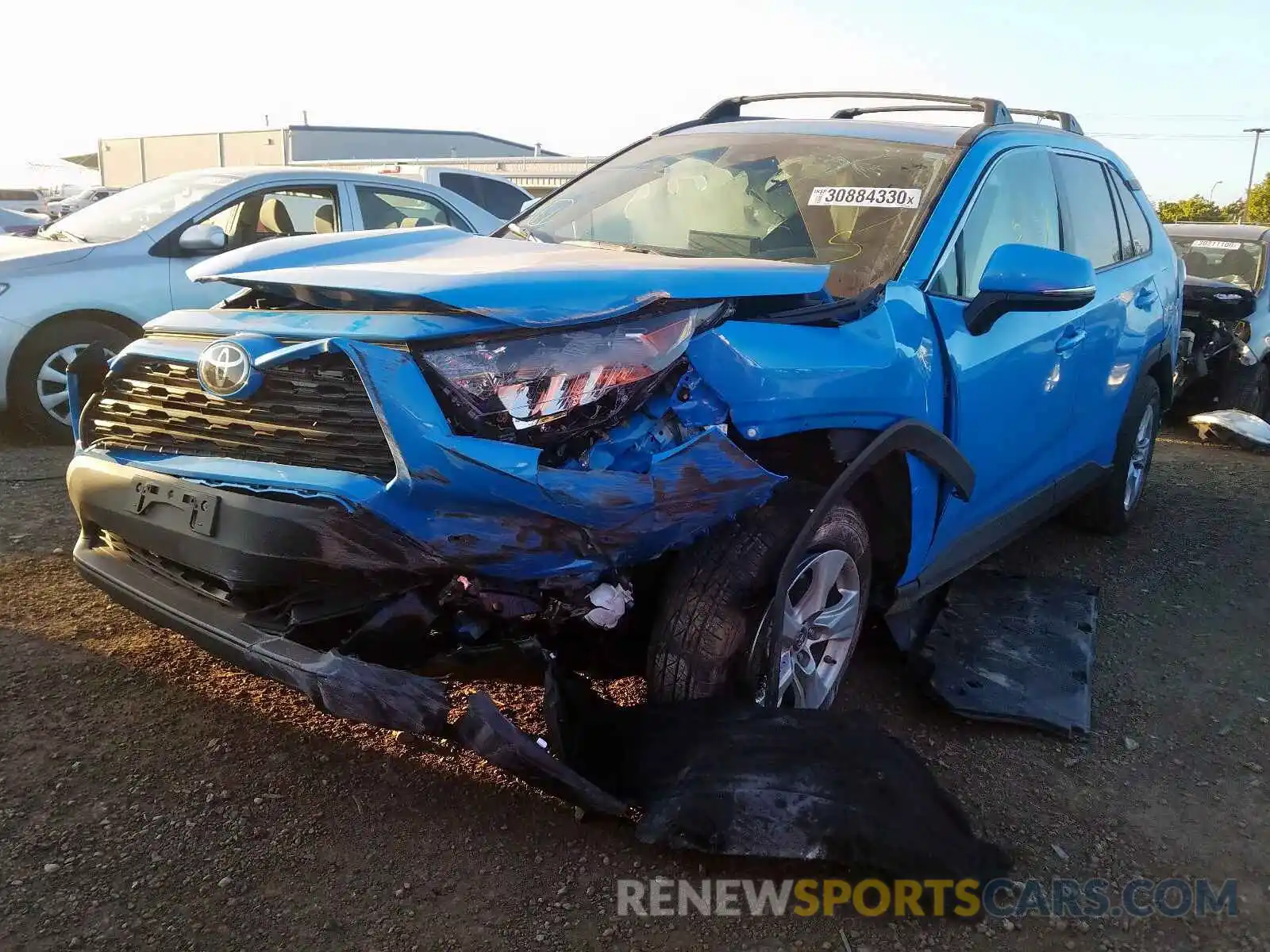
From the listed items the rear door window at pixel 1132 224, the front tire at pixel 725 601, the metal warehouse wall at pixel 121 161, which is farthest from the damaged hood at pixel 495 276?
the metal warehouse wall at pixel 121 161

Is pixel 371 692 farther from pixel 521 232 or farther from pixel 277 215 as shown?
pixel 277 215

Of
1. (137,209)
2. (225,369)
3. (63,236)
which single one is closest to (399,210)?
(137,209)

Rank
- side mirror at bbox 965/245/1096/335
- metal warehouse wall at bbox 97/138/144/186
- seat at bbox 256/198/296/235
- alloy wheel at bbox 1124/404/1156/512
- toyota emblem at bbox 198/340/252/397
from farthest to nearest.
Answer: metal warehouse wall at bbox 97/138/144/186 < seat at bbox 256/198/296/235 < alloy wheel at bbox 1124/404/1156/512 < side mirror at bbox 965/245/1096/335 < toyota emblem at bbox 198/340/252/397

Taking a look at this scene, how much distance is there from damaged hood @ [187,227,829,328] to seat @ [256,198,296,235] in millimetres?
4001

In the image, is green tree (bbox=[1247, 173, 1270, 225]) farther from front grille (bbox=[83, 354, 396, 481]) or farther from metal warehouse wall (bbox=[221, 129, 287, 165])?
front grille (bbox=[83, 354, 396, 481])

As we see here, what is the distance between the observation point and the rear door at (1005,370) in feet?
10.3

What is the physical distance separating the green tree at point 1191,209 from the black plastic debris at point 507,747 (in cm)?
3380

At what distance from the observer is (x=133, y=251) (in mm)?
6250

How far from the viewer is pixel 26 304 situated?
5.82 meters

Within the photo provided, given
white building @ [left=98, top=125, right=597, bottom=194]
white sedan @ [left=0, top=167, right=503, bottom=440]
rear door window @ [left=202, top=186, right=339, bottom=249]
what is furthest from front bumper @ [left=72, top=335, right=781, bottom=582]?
white building @ [left=98, top=125, right=597, bottom=194]

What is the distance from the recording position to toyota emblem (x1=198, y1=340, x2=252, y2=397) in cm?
232

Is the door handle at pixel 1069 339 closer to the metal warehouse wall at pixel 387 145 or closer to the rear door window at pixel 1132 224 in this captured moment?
the rear door window at pixel 1132 224

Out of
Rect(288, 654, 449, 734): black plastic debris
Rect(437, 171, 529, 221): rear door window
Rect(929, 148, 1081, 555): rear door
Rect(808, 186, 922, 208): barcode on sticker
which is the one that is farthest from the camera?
Rect(437, 171, 529, 221): rear door window

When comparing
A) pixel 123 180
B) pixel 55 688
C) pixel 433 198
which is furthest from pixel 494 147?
pixel 55 688
